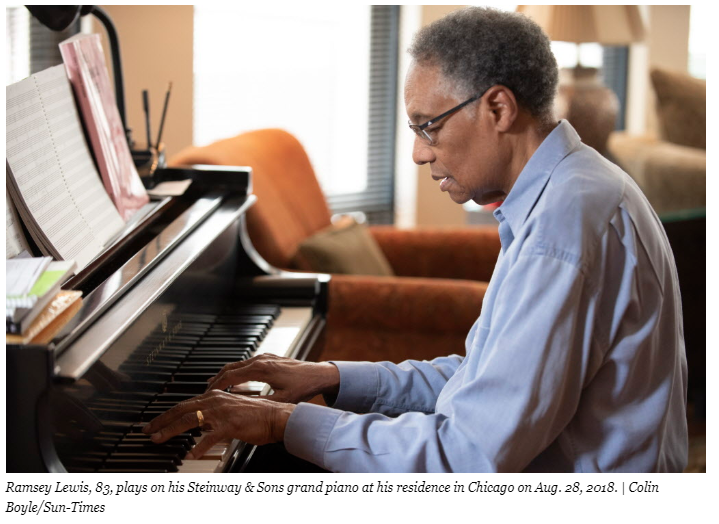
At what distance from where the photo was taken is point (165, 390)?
1.51 meters

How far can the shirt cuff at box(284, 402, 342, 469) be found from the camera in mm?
1258

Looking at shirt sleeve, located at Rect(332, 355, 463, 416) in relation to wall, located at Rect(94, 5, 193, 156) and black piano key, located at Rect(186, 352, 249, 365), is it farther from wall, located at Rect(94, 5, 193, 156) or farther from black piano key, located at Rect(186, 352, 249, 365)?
wall, located at Rect(94, 5, 193, 156)

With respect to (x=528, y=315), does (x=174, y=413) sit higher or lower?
lower

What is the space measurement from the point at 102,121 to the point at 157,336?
1.74 ft

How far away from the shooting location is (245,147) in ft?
9.43

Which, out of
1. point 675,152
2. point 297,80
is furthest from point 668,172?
point 297,80

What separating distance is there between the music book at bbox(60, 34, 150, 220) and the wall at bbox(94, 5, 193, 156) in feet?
4.02

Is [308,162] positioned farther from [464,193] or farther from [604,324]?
[604,324]

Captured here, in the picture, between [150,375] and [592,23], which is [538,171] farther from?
[592,23]

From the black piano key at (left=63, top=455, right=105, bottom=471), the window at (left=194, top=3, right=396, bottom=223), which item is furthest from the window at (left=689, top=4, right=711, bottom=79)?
the black piano key at (left=63, top=455, right=105, bottom=471)

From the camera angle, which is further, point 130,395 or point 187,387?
point 187,387

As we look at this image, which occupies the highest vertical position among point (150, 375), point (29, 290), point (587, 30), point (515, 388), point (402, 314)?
point (587, 30)

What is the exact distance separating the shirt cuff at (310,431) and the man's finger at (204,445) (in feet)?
0.34
